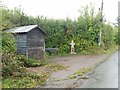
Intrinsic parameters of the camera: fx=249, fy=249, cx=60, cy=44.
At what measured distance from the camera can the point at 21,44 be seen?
13781mm

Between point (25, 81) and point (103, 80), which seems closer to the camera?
point (25, 81)

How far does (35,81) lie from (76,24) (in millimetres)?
14546

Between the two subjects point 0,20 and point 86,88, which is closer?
point 86,88

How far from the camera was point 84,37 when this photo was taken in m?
23.1

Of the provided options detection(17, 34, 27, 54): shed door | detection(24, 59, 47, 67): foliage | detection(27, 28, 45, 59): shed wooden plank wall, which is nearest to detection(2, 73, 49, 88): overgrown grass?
detection(24, 59, 47, 67): foliage

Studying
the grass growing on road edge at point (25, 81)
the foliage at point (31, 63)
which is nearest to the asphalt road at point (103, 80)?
the grass growing on road edge at point (25, 81)

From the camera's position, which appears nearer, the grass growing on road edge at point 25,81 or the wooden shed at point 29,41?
the grass growing on road edge at point 25,81

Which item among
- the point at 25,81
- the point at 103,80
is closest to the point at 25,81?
the point at 25,81

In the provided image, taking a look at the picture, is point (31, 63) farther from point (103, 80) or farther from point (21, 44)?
point (103, 80)

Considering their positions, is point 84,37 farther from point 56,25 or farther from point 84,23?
point 56,25

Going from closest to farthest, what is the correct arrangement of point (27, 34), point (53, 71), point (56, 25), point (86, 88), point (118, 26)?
point (86, 88) → point (53, 71) → point (27, 34) → point (56, 25) → point (118, 26)

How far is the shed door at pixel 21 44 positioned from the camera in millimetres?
13649

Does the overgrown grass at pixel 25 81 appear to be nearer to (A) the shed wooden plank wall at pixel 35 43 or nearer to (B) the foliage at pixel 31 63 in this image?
(B) the foliage at pixel 31 63

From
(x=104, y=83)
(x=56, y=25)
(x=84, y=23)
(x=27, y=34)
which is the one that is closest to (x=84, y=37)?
(x=84, y=23)
